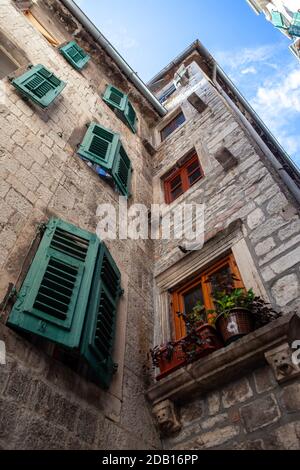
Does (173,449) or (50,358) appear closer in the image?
(50,358)

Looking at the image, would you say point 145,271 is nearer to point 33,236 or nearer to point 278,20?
point 33,236

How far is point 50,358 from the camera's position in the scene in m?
3.14

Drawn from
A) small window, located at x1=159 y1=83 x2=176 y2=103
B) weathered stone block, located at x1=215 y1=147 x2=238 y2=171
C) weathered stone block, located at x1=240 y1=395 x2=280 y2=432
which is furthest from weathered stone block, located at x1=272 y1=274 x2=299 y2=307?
small window, located at x1=159 y1=83 x2=176 y2=103

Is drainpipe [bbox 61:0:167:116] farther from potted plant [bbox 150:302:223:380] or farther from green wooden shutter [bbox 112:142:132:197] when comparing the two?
potted plant [bbox 150:302:223:380]

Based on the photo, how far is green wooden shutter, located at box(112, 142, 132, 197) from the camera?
6.23 m

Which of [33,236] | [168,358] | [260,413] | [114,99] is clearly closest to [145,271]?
[168,358]

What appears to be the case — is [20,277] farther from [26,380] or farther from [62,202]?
[62,202]

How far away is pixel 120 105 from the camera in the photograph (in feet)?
28.7

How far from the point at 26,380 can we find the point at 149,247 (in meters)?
3.55

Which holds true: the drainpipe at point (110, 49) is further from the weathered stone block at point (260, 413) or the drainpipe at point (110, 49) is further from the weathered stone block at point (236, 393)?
the weathered stone block at point (260, 413)

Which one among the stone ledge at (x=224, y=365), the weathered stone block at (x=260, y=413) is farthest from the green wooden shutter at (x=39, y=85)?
the weathered stone block at (x=260, y=413)

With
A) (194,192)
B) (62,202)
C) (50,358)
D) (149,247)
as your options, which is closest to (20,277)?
(50,358)

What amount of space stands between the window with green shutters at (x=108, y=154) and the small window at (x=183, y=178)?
42.0 inches

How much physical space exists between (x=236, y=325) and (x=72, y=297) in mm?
1669
